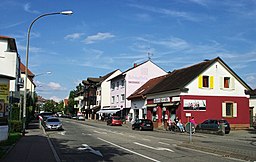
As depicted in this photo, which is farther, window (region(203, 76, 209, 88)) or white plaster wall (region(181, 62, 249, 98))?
window (region(203, 76, 209, 88))

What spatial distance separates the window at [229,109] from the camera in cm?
4215

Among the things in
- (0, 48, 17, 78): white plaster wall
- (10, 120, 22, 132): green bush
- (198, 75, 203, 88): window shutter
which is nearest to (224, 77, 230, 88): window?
(198, 75, 203, 88): window shutter

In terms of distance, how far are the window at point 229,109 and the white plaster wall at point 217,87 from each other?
128cm

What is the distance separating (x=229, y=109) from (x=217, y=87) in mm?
3261

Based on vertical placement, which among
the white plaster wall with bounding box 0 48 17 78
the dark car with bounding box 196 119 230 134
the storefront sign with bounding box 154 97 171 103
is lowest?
the dark car with bounding box 196 119 230 134

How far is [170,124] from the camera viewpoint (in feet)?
128

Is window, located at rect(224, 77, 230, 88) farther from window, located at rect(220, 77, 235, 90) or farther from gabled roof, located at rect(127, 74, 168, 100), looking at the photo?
gabled roof, located at rect(127, 74, 168, 100)

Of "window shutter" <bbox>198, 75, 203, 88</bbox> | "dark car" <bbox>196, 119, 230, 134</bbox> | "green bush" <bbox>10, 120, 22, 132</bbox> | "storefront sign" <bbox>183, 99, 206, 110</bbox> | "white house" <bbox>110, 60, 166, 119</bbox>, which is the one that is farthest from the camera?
"white house" <bbox>110, 60, 166, 119</bbox>

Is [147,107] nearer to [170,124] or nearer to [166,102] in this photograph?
[166,102]

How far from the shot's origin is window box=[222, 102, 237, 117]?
138ft

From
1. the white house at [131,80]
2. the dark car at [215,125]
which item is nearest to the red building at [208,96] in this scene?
the dark car at [215,125]

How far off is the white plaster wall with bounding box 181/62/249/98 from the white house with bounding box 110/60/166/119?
22336mm

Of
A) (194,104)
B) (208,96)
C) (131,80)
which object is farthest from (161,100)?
(131,80)

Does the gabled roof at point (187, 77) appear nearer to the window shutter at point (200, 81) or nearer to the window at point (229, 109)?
the window shutter at point (200, 81)
